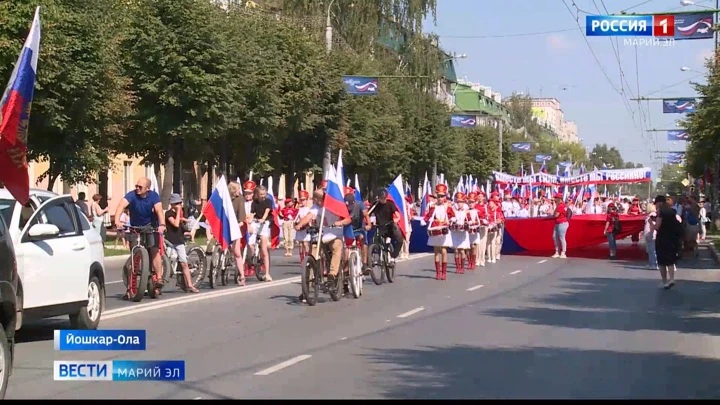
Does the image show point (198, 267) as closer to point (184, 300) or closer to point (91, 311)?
point (184, 300)

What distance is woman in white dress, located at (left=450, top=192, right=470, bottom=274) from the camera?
82.8 ft

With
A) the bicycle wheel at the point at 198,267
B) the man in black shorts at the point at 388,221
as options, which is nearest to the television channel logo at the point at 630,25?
the man in black shorts at the point at 388,221

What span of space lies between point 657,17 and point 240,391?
18497 millimetres

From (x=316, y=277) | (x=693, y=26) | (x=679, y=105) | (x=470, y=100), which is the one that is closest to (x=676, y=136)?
(x=679, y=105)

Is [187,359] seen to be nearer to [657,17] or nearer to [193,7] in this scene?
[657,17]

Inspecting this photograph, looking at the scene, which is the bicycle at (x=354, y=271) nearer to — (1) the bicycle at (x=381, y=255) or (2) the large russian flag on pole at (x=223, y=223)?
(2) the large russian flag on pole at (x=223, y=223)

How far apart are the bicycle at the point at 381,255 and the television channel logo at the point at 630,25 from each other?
658cm

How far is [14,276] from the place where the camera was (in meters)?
9.61

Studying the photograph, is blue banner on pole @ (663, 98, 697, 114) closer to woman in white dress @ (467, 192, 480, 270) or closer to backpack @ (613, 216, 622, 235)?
backpack @ (613, 216, 622, 235)

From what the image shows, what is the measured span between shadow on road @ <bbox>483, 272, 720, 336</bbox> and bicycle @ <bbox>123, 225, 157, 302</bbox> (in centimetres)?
519

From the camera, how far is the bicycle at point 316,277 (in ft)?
57.2

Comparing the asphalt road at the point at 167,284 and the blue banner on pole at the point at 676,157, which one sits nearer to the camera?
the asphalt road at the point at 167,284

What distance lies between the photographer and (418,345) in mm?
12859
